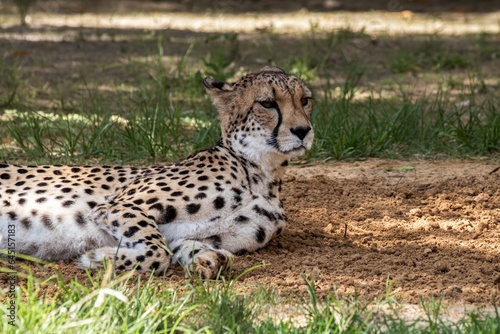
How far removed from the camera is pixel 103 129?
6.23 metres

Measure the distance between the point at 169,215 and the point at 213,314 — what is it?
1.06 meters

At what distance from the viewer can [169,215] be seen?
14.7 ft

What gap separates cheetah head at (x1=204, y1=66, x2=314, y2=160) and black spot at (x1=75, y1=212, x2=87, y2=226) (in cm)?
79

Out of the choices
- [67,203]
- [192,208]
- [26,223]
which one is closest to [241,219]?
[192,208]

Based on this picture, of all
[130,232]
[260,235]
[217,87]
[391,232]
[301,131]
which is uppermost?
[217,87]

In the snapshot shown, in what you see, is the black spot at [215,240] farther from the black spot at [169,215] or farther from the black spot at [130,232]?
the black spot at [130,232]

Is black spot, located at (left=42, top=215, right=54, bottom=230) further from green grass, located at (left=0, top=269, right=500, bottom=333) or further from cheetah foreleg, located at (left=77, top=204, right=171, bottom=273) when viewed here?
green grass, located at (left=0, top=269, right=500, bottom=333)

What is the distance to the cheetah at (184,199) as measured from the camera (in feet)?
14.2

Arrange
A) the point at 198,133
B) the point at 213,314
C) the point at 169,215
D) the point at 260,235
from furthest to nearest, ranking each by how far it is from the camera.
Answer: the point at 198,133, the point at 260,235, the point at 169,215, the point at 213,314

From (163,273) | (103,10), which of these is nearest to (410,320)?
(163,273)

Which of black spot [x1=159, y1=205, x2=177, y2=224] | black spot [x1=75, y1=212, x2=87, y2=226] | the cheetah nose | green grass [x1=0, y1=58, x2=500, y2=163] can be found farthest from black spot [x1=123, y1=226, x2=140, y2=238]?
green grass [x1=0, y1=58, x2=500, y2=163]

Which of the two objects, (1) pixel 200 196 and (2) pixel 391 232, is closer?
(1) pixel 200 196

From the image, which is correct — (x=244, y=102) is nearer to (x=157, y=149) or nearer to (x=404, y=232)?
(x=404, y=232)

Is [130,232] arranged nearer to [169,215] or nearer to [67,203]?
→ [169,215]
